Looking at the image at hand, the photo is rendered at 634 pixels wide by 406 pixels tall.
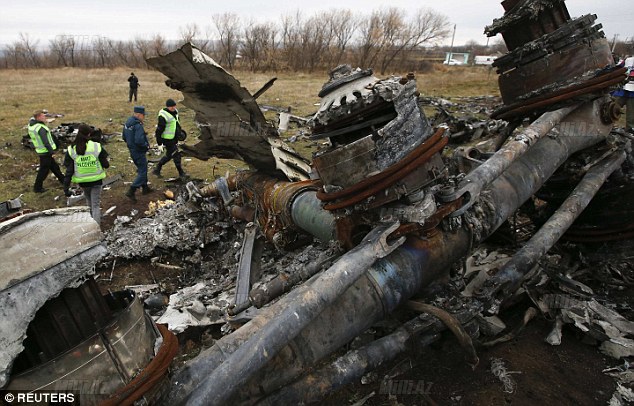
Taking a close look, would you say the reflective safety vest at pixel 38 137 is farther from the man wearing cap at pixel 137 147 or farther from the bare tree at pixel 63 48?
the bare tree at pixel 63 48

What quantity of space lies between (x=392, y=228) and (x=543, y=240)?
1407 millimetres

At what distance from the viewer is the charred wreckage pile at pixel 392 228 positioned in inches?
65.1

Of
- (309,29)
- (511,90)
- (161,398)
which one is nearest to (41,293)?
(161,398)

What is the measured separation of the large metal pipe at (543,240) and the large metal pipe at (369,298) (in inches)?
10.4

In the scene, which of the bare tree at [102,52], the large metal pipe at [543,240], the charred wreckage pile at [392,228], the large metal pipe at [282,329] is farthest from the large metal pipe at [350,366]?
the bare tree at [102,52]

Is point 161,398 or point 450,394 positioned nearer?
point 161,398

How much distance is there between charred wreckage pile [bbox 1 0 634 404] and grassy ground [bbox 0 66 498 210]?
186 inches

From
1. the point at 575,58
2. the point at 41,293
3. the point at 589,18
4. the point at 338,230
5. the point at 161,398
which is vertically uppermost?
the point at 589,18

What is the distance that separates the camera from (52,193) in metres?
8.39

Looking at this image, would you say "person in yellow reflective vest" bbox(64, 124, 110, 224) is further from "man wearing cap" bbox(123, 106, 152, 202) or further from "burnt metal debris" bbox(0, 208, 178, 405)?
"burnt metal debris" bbox(0, 208, 178, 405)

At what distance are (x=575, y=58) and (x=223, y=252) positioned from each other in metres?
4.52

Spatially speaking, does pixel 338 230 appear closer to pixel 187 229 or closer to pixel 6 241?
pixel 6 241

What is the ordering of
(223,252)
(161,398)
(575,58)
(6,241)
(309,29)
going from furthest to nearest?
(309,29)
(223,252)
(575,58)
(161,398)
(6,241)

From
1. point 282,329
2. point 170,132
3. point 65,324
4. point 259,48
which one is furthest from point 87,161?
point 259,48
